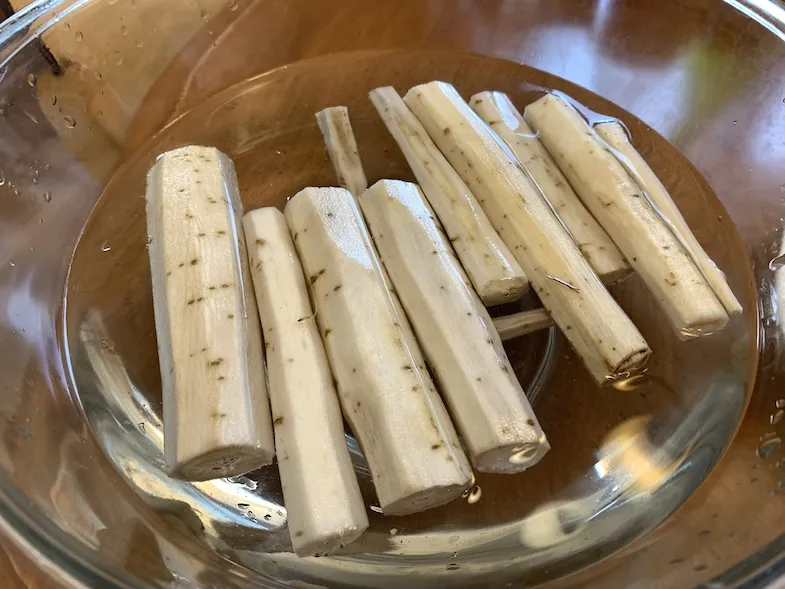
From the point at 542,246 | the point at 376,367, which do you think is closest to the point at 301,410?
the point at 376,367

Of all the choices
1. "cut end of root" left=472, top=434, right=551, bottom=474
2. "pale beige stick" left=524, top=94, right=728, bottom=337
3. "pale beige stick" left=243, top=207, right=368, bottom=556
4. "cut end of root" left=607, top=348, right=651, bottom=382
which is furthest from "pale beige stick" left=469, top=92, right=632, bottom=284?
"pale beige stick" left=243, top=207, right=368, bottom=556

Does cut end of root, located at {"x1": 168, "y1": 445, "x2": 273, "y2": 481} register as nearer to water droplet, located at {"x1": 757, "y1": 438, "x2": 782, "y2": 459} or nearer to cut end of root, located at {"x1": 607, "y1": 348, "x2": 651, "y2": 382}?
cut end of root, located at {"x1": 607, "y1": 348, "x2": 651, "y2": 382}

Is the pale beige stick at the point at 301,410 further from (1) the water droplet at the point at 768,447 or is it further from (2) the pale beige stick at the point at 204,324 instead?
(1) the water droplet at the point at 768,447

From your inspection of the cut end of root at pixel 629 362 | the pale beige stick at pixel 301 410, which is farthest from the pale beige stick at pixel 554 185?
the pale beige stick at pixel 301 410

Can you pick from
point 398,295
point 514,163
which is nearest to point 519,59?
point 514,163

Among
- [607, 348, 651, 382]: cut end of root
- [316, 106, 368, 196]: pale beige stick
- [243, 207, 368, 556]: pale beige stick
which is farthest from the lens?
[316, 106, 368, 196]: pale beige stick
